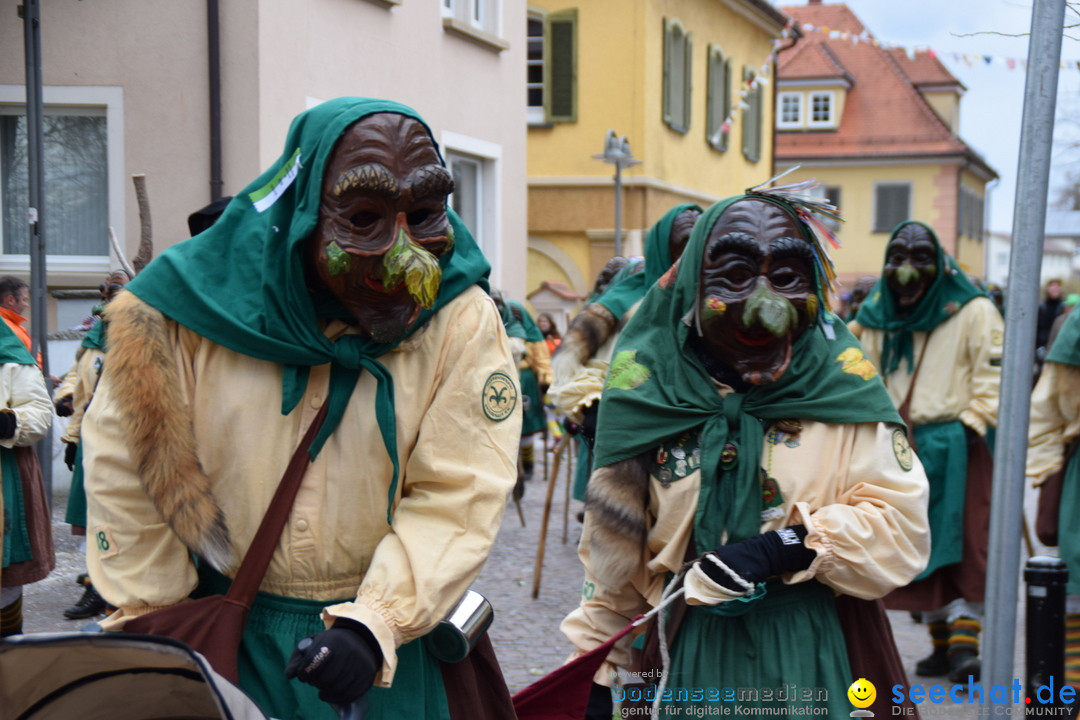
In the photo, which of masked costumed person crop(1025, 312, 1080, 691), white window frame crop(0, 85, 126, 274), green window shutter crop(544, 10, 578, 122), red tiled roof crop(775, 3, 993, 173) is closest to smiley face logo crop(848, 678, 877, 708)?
masked costumed person crop(1025, 312, 1080, 691)

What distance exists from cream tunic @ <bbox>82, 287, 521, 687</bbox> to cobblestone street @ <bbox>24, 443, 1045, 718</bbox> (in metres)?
3.35

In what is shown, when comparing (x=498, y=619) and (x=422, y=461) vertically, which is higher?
(x=422, y=461)

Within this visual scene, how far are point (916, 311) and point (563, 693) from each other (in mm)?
4200

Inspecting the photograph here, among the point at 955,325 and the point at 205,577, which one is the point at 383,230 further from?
the point at 955,325

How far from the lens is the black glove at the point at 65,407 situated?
7.08m

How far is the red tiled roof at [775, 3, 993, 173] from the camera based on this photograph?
40.7 meters

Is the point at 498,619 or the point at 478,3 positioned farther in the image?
the point at 478,3

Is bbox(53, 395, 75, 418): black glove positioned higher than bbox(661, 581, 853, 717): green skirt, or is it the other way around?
bbox(53, 395, 75, 418): black glove

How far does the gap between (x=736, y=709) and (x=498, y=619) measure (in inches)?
171

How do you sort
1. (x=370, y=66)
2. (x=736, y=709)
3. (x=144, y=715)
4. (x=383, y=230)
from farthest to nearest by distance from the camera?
1. (x=370, y=66)
2. (x=736, y=709)
3. (x=383, y=230)
4. (x=144, y=715)

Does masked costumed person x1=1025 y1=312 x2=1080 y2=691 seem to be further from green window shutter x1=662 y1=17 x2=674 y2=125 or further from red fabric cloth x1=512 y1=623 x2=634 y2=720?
green window shutter x1=662 y1=17 x2=674 y2=125

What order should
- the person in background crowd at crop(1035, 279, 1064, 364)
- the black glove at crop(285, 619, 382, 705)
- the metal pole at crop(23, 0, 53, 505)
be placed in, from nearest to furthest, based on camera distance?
the black glove at crop(285, 619, 382, 705) → the metal pole at crop(23, 0, 53, 505) → the person in background crowd at crop(1035, 279, 1064, 364)

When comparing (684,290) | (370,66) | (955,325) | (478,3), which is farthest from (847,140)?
(684,290)

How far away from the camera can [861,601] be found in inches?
120
